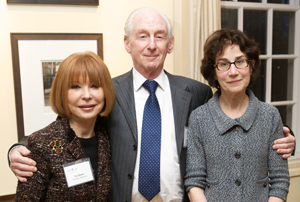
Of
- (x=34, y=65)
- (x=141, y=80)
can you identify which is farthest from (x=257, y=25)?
(x=34, y=65)

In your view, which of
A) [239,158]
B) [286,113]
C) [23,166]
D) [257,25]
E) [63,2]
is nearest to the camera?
[23,166]

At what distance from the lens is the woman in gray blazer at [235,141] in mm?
1328

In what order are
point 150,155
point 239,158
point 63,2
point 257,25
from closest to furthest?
point 239,158, point 150,155, point 63,2, point 257,25

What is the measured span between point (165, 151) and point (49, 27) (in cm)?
146

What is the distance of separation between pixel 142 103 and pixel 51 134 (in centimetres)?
58

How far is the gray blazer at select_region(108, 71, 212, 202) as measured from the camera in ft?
4.84

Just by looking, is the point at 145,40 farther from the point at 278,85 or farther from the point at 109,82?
the point at 278,85

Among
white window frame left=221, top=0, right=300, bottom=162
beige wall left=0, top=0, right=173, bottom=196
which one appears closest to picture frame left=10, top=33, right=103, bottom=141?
beige wall left=0, top=0, right=173, bottom=196

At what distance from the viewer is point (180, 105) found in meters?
1.61

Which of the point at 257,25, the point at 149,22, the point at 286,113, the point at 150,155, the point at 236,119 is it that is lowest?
the point at 286,113

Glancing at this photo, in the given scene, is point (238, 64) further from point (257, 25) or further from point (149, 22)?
point (257, 25)

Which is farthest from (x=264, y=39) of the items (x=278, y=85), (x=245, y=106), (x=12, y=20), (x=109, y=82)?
(x=12, y=20)

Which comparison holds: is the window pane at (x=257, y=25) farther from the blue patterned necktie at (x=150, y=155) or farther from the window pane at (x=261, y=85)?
the blue patterned necktie at (x=150, y=155)

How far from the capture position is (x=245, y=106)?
1463 mm
